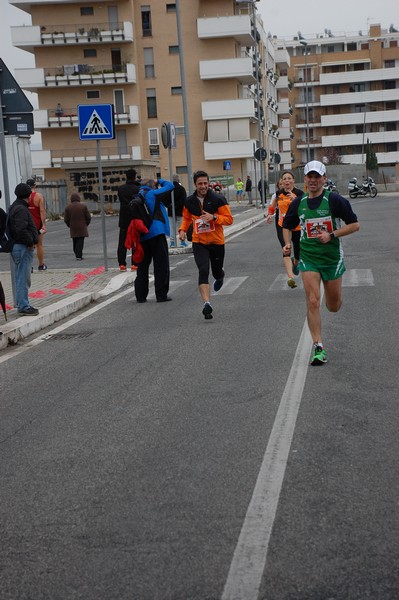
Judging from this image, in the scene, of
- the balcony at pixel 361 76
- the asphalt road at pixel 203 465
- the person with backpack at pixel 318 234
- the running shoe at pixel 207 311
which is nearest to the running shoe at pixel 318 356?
the person with backpack at pixel 318 234

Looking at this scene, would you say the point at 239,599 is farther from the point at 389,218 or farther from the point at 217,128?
the point at 217,128

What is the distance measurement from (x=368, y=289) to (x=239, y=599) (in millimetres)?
11814

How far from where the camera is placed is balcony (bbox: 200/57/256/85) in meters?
76.2

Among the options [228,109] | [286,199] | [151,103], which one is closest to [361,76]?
[151,103]

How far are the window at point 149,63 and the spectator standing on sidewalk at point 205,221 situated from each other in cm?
6814

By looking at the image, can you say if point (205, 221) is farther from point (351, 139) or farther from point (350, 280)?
point (351, 139)

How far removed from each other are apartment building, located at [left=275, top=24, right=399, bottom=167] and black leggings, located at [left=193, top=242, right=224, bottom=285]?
105979 mm

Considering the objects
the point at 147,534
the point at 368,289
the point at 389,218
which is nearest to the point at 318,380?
the point at 147,534

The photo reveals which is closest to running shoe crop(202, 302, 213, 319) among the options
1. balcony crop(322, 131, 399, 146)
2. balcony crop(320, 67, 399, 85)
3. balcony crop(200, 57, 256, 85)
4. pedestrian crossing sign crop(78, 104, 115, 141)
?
pedestrian crossing sign crop(78, 104, 115, 141)

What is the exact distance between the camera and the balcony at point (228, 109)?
76.6 metres

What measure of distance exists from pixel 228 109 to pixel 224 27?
5915 mm

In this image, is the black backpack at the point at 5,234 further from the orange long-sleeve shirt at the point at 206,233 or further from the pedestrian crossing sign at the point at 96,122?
the pedestrian crossing sign at the point at 96,122

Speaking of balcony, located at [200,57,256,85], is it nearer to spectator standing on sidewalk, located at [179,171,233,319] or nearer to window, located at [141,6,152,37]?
window, located at [141,6,152,37]

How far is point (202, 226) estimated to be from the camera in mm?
13719
